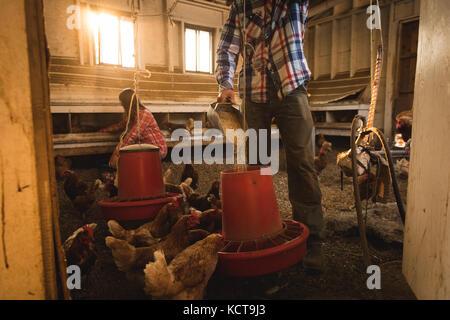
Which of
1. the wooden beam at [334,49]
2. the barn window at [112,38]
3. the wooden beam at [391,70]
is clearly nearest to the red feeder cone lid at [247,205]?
the barn window at [112,38]

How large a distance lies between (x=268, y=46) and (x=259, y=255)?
138 cm

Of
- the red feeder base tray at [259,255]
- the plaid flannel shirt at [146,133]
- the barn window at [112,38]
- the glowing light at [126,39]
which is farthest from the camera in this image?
the glowing light at [126,39]

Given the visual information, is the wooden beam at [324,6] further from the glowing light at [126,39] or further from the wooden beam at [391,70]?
the glowing light at [126,39]

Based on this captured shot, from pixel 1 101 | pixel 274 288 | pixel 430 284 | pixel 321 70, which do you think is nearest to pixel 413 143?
pixel 430 284

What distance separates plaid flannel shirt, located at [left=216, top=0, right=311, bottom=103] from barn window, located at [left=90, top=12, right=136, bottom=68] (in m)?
4.84

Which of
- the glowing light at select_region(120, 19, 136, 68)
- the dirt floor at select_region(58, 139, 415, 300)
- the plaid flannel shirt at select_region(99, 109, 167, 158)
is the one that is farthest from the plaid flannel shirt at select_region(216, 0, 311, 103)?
the glowing light at select_region(120, 19, 136, 68)

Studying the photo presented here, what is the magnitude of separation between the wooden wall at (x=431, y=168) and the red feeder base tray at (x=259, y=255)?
56 cm

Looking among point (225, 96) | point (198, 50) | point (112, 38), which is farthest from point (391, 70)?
point (225, 96)

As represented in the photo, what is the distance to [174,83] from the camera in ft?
23.3

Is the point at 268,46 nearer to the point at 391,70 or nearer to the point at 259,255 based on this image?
the point at 259,255

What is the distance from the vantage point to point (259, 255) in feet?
4.64

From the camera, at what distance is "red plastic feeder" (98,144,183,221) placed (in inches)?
90.9

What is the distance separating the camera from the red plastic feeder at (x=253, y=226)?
147 cm

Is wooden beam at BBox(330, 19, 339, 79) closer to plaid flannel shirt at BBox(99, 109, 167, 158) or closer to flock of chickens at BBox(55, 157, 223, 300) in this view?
plaid flannel shirt at BBox(99, 109, 167, 158)
